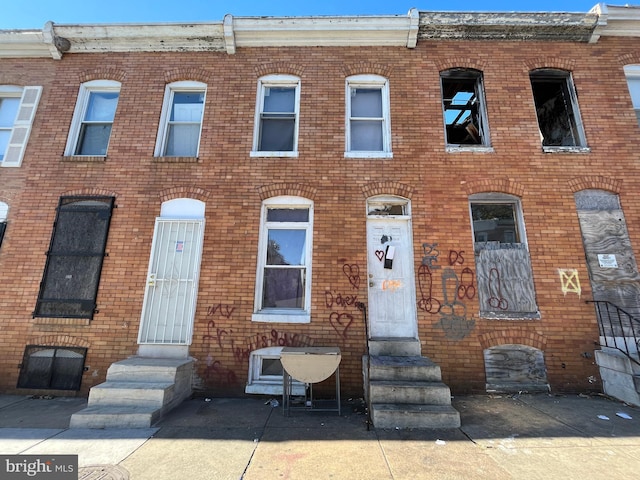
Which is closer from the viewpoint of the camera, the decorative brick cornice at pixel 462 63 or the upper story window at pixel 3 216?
the upper story window at pixel 3 216

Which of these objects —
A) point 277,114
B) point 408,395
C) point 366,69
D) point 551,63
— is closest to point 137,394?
point 408,395

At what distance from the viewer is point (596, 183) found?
620 centimetres

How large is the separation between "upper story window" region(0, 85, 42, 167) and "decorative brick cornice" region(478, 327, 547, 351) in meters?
10.2

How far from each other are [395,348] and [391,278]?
128cm

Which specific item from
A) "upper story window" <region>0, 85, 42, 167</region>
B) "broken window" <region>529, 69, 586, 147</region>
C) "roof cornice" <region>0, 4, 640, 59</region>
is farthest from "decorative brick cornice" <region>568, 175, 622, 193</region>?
"upper story window" <region>0, 85, 42, 167</region>

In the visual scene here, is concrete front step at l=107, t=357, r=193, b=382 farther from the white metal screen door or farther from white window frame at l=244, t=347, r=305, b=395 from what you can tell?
white window frame at l=244, t=347, r=305, b=395

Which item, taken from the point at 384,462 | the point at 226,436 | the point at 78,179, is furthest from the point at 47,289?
the point at 384,462

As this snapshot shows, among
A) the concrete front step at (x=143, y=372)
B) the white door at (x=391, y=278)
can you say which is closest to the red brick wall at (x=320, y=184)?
the white door at (x=391, y=278)

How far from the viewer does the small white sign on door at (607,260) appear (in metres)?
5.85

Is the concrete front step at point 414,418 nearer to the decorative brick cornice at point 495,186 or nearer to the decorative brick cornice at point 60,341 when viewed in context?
the decorative brick cornice at point 495,186

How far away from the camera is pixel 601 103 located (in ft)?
22.0

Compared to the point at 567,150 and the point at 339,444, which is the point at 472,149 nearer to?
the point at 567,150

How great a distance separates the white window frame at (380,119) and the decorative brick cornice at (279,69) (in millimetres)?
1164

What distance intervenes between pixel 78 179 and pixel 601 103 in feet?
37.4
